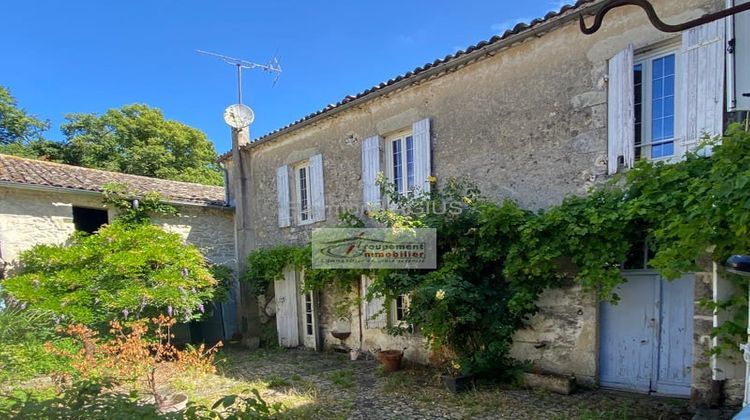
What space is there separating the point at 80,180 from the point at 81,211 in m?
1.47

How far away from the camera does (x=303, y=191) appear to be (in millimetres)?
9758

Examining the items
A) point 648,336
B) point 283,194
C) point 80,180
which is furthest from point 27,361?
point 648,336

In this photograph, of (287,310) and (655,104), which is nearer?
(655,104)

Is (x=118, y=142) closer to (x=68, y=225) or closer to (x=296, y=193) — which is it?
(x=68, y=225)

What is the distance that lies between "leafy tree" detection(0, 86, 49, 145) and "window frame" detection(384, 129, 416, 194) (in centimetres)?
2347

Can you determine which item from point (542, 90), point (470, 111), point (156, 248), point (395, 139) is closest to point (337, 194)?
point (395, 139)

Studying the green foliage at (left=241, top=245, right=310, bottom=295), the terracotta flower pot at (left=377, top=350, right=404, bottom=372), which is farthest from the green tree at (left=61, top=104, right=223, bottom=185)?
the terracotta flower pot at (left=377, top=350, right=404, bottom=372)

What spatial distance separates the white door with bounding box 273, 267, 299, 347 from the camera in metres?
9.52

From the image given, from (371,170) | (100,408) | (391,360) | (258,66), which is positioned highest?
(258,66)

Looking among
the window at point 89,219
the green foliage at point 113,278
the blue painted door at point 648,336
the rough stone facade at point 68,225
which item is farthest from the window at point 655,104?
the window at point 89,219

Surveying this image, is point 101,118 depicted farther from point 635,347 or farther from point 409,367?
point 635,347

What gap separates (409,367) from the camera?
7.16 m

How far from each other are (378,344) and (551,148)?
202 inches

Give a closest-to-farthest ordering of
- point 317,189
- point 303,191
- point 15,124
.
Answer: point 317,189 < point 303,191 < point 15,124
